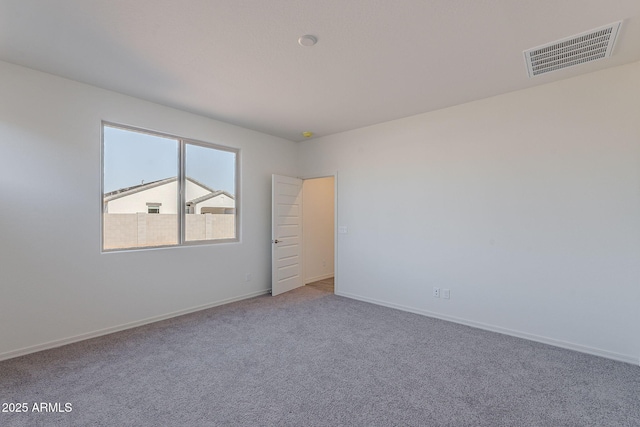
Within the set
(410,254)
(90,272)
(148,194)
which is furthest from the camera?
(410,254)

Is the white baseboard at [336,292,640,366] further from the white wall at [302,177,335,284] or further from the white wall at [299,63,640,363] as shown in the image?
the white wall at [302,177,335,284]

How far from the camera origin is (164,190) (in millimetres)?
3934

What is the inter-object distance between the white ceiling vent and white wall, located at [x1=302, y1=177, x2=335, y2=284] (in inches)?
155

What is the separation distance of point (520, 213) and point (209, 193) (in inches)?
163

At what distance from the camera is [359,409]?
2.04m

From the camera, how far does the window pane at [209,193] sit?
13.8ft

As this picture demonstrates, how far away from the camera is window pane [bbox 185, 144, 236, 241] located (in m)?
4.22

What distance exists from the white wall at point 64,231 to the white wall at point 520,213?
9.77ft

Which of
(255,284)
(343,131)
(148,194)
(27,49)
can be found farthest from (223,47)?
(255,284)

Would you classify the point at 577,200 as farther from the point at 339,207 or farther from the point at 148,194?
the point at 148,194

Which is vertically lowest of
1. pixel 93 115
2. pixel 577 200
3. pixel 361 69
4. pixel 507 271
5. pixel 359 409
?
pixel 359 409

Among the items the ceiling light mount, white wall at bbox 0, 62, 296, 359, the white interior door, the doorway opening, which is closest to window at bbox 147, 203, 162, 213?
white wall at bbox 0, 62, 296, 359

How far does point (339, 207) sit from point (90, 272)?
11.5 feet

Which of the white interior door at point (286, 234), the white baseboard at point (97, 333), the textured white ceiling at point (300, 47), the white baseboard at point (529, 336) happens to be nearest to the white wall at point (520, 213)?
the white baseboard at point (529, 336)
